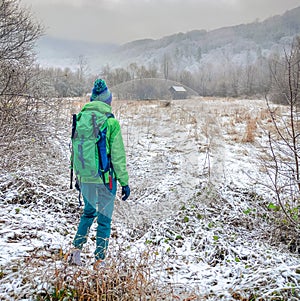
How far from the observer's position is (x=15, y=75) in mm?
5812

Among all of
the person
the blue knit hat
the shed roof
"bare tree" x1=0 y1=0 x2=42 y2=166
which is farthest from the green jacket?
"bare tree" x1=0 y1=0 x2=42 y2=166

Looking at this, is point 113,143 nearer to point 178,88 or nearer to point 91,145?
point 91,145

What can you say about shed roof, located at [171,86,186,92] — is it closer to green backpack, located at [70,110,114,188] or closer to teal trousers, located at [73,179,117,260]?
green backpack, located at [70,110,114,188]

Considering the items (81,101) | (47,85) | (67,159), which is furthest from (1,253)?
(81,101)

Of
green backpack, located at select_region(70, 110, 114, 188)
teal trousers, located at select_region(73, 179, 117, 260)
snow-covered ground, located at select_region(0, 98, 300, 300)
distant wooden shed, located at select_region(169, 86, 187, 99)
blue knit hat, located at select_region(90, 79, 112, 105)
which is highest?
distant wooden shed, located at select_region(169, 86, 187, 99)

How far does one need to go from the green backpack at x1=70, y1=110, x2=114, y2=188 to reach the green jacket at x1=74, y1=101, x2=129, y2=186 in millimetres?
31

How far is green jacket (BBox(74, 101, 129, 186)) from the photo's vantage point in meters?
2.19

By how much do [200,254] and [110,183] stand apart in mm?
1645

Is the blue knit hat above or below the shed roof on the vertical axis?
below

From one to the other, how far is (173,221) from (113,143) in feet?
6.93

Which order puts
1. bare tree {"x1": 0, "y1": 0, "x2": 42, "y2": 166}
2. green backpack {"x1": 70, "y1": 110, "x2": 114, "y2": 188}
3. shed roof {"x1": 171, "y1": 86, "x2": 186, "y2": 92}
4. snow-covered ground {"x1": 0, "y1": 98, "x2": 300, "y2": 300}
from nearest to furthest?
green backpack {"x1": 70, "y1": 110, "x2": 114, "y2": 188} → snow-covered ground {"x1": 0, "y1": 98, "x2": 300, "y2": 300} → shed roof {"x1": 171, "y1": 86, "x2": 186, "y2": 92} → bare tree {"x1": 0, "y1": 0, "x2": 42, "y2": 166}

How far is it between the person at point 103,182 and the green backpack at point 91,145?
0.02 metres

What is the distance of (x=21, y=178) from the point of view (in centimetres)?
446

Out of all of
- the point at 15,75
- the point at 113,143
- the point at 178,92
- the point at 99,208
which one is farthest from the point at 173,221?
the point at 15,75
